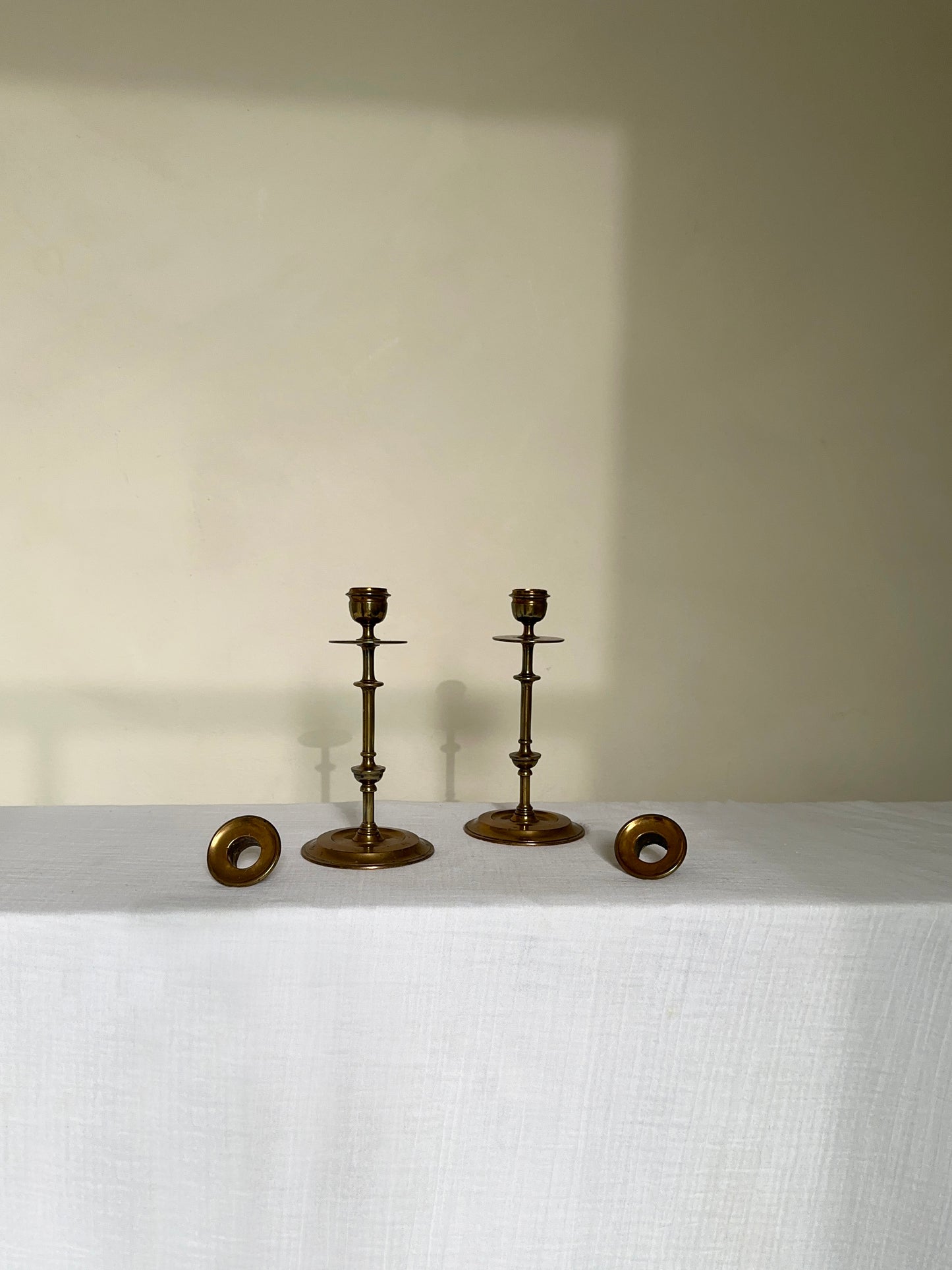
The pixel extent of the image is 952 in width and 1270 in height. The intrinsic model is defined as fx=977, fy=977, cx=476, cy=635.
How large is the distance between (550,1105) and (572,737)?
962 mm

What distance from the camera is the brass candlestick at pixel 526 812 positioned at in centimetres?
102

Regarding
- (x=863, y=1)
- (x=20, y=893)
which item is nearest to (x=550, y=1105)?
(x=20, y=893)

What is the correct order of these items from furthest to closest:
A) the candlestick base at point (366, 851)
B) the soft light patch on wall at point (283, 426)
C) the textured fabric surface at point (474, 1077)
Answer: the soft light patch on wall at point (283, 426) → the candlestick base at point (366, 851) → the textured fabric surface at point (474, 1077)

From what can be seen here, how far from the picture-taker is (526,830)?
104cm

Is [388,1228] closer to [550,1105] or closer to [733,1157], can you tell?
[550,1105]

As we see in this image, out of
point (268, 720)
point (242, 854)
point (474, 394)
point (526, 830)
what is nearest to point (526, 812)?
point (526, 830)

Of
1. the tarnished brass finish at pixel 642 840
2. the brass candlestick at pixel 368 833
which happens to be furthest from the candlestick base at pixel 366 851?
the tarnished brass finish at pixel 642 840

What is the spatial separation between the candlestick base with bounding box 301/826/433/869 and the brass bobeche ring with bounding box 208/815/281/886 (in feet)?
0.23

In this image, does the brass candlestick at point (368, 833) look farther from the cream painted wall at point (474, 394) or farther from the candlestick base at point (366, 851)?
the cream painted wall at point (474, 394)

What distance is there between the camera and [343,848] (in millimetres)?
957

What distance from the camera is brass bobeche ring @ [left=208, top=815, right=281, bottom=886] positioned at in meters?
0.86

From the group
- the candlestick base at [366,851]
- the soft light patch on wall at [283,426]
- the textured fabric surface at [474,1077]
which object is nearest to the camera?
the textured fabric surface at [474,1077]

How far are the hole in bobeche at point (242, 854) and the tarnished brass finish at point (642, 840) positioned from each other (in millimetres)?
333

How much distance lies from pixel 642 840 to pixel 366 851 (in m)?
0.27
